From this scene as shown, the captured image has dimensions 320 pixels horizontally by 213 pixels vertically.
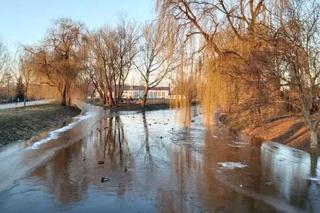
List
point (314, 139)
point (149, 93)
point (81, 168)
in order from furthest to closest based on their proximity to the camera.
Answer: point (149, 93), point (314, 139), point (81, 168)

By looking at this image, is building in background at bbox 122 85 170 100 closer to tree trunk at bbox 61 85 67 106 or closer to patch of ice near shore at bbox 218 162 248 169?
tree trunk at bbox 61 85 67 106

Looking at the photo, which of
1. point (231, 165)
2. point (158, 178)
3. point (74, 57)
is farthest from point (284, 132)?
point (74, 57)

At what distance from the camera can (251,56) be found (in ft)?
59.7

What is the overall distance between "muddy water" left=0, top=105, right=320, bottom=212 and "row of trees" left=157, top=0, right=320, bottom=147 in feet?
7.46

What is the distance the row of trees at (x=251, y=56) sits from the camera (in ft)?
56.0

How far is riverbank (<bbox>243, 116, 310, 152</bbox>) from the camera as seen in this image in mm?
19778

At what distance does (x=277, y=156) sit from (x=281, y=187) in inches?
218

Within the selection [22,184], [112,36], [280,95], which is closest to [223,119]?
[280,95]

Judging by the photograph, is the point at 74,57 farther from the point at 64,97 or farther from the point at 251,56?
the point at 251,56

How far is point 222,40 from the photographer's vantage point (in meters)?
22.0

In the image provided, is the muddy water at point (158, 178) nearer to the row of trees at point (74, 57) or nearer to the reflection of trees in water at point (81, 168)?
the reflection of trees in water at point (81, 168)

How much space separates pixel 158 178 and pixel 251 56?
807 cm

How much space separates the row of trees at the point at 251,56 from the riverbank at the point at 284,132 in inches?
42.0

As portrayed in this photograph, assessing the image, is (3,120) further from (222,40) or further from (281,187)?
(281,187)
